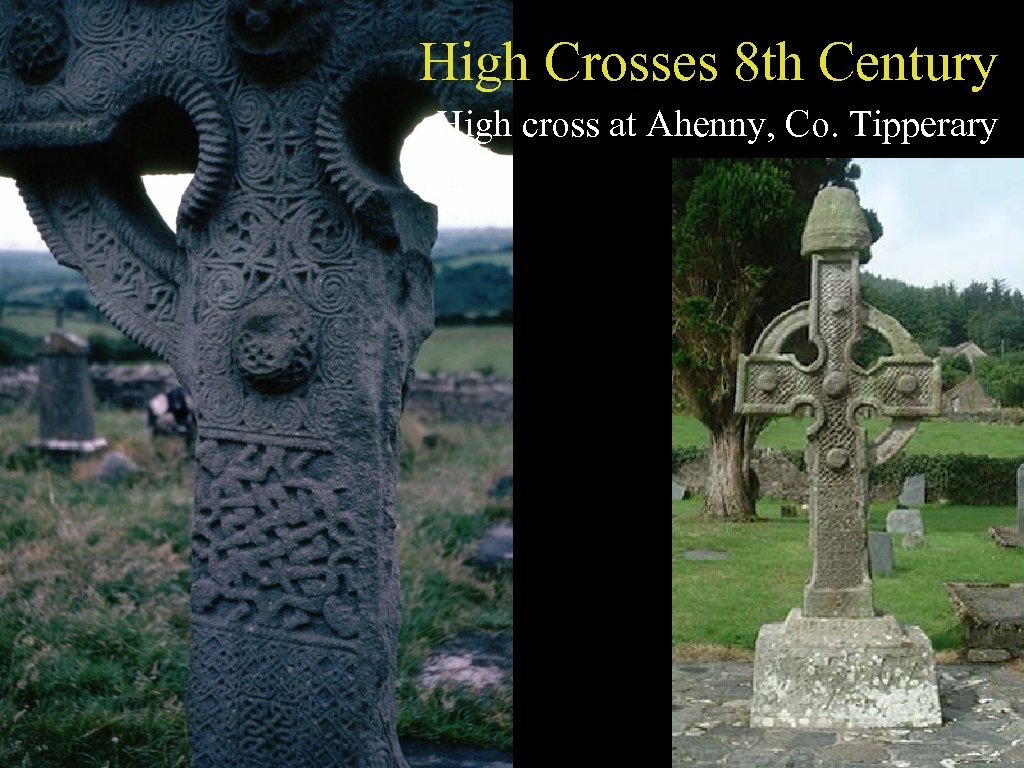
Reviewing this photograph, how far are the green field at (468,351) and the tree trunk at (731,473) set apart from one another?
368 cm

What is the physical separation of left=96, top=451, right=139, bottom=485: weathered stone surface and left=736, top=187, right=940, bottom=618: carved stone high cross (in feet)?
15.7

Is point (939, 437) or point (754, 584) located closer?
point (754, 584)

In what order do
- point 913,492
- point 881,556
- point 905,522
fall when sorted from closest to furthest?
1. point 881,556
2. point 905,522
3. point 913,492

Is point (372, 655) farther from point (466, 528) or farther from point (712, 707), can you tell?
point (466, 528)

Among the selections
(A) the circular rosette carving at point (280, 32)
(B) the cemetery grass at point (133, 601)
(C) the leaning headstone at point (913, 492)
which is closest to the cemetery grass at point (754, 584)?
(C) the leaning headstone at point (913, 492)

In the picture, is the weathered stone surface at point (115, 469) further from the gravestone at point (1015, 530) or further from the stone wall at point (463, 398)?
the gravestone at point (1015, 530)

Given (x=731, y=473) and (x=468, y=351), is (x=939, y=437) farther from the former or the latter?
(x=468, y=351)

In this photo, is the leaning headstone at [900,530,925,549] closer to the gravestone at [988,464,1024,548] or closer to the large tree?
the gravestone at [988,464,1024,548]

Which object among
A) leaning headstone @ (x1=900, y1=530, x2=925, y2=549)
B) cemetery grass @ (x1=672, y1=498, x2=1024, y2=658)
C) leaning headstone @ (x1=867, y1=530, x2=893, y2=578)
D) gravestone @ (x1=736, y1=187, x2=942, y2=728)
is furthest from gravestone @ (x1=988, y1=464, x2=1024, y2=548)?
gravestone @ (x1=736, y1=187, x2=942, y2=728)

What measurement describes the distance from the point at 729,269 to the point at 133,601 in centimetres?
358

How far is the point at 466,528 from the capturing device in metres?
6.91

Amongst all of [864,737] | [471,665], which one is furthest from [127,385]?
[864,737]

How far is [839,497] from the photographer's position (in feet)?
18.4

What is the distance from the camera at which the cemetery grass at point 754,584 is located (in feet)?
21.6
